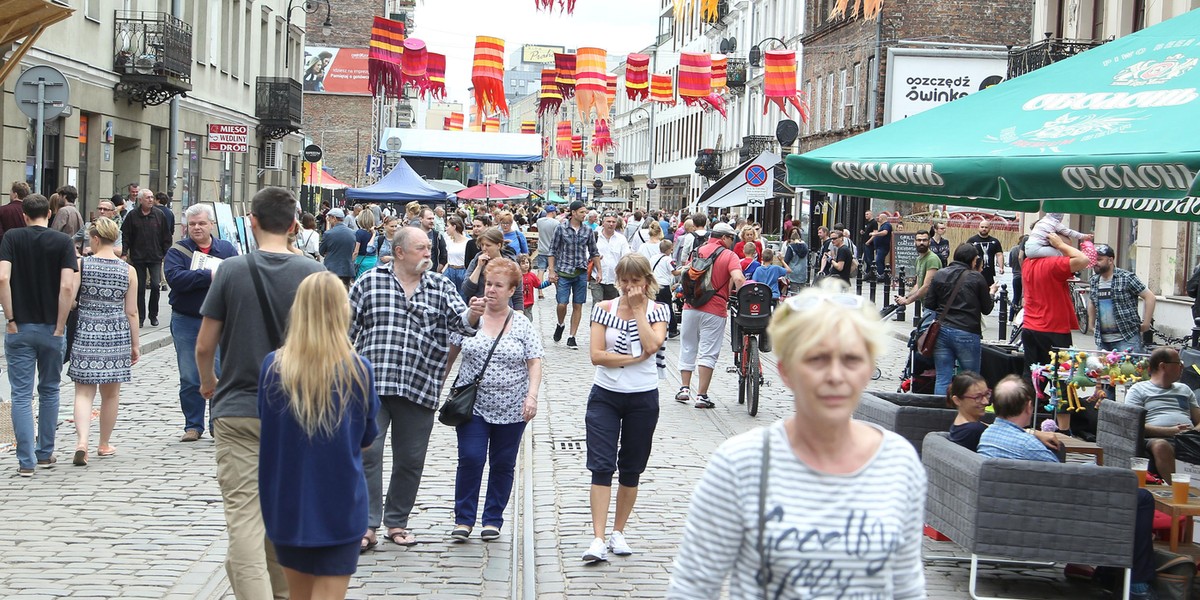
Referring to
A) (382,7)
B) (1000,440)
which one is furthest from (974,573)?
(382,7)

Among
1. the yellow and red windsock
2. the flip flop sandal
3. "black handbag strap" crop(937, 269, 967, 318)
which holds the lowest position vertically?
the flip flop sandal

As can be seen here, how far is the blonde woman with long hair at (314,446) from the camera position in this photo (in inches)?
188

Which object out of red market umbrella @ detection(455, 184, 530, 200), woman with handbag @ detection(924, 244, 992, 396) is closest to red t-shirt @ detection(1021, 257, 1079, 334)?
woman with handbag @ detection(924, 244, 992, 396)

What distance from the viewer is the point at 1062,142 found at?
6941 millimetres

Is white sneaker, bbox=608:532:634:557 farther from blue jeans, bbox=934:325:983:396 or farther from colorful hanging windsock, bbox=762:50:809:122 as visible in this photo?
colorful hanging windsock, bbox=762:50:809:122

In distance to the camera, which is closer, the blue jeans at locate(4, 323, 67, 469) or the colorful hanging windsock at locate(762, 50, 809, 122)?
the blue jeans at locate(4, 323, 67, 469)

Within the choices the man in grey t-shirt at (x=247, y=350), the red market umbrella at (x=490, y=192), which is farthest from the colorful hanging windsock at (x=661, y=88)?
the man in grey t-shirt at (x=247, y=350)

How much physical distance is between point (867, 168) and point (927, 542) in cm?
239

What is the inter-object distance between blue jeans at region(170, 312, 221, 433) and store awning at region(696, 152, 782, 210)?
16664 millimetres

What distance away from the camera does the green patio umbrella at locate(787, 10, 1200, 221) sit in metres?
6.41

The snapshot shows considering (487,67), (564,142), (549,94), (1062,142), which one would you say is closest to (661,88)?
(549,94)

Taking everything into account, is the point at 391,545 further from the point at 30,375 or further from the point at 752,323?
the point at 752,323

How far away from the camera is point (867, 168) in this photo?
7863mm

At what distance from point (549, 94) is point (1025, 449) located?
1360 inches
